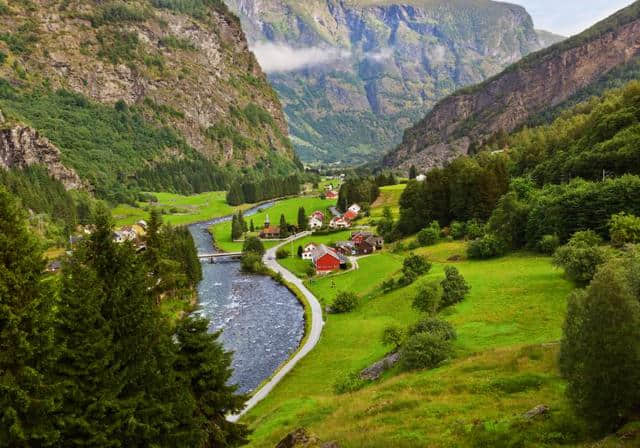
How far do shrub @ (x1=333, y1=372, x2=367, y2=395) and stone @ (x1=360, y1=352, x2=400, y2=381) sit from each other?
2.81 feet

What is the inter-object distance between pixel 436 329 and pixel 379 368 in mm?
6234

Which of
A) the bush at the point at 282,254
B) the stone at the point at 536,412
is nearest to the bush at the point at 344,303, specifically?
the bush at the point at 282,254

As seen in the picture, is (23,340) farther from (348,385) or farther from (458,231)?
(458,231)

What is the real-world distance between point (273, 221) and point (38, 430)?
5860 inches

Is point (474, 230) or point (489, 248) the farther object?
point (474, 230)

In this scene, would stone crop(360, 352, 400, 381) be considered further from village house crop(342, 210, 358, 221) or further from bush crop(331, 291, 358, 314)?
village house crop(342, 210, 358, 221)

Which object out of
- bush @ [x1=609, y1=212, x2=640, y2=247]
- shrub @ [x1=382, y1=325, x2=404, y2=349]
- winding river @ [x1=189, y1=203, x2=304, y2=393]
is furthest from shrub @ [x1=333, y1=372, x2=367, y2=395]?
bush @ [x1=609, y1=212, x2=640, y2=247]

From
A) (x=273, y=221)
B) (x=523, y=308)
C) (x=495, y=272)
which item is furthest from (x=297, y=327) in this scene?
(x=273, y=221)

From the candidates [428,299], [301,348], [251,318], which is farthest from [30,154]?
[428,299]

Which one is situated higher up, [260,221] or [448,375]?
[260,221]

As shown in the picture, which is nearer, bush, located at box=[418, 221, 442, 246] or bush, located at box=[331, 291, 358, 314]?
bush, located at box=[331, 291, 358, 314]

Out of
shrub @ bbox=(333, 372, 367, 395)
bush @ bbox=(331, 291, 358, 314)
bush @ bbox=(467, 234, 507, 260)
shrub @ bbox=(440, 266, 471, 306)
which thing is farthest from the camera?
bush @ bbox=(467, 234, 507, 260)

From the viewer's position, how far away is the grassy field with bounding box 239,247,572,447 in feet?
83.5

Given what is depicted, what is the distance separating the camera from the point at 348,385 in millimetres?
41469
